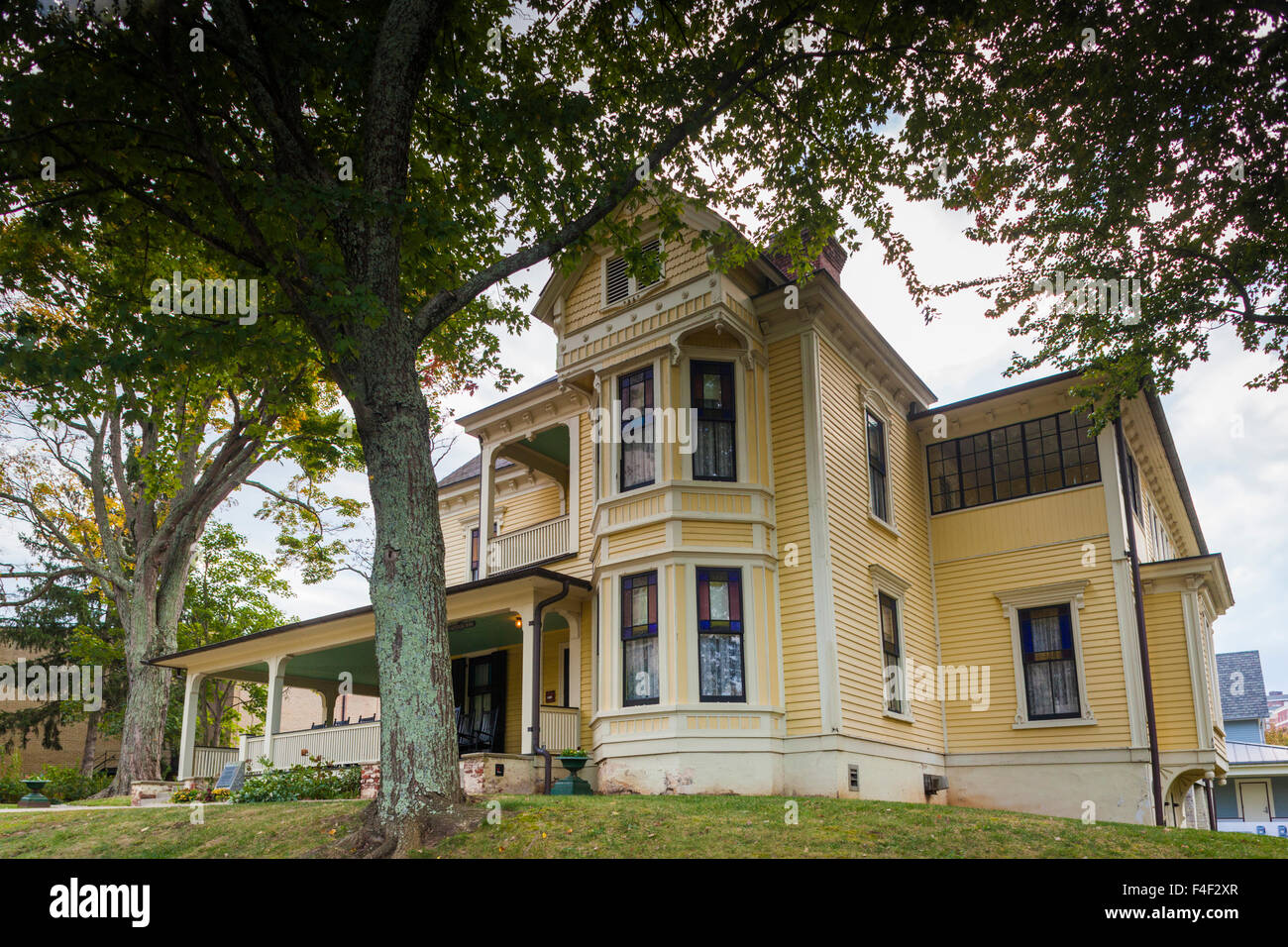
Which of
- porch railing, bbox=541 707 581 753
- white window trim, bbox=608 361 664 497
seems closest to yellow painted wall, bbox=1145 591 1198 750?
white window trim, bbox=608 361 664 497

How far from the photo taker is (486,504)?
19484mm

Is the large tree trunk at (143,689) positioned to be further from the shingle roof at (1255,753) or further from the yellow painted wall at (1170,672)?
the shingle roof at (1255,753)

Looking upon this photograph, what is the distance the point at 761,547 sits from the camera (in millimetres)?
14586

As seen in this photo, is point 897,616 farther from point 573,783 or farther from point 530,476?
point 530,476

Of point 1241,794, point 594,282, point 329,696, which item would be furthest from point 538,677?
point 1241,794

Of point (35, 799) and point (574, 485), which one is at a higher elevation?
point (574, 485)

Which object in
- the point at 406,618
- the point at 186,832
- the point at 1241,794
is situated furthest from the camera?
the point at 1241,794

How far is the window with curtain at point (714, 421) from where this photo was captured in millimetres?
15023

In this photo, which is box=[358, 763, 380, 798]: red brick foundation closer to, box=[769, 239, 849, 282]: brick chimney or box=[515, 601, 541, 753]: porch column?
box=[515, 601, 541, 753]: porch column

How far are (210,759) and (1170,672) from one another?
21.1m

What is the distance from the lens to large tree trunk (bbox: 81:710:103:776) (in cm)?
3181

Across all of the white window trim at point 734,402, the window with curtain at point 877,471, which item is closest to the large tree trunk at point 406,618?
the white window trim at point 734,402

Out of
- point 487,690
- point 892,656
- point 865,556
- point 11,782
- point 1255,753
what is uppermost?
point 865,556

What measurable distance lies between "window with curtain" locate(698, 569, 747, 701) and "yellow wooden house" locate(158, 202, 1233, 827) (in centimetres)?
3
